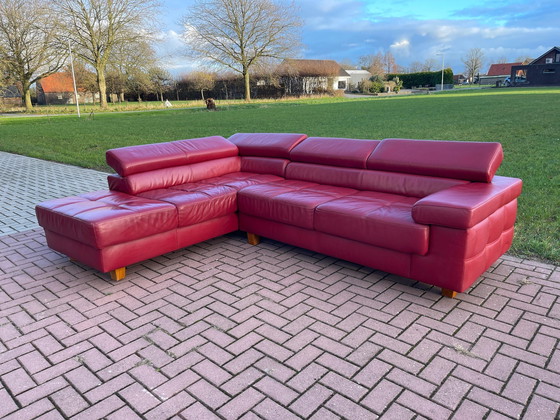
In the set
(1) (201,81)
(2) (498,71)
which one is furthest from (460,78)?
(1) (201,81)

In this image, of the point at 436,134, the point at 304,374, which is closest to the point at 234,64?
the point at 436,134

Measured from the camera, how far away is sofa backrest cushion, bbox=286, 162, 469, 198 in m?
3.71

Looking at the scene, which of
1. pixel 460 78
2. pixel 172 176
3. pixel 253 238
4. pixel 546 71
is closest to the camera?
pixel 253 238

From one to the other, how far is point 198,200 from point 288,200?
0.87 metres

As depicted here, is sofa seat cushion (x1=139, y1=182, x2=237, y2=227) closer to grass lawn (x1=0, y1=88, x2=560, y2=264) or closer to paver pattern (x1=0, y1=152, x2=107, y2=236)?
paver pattern (x1=0, y1=152, x2=107, y2=236)

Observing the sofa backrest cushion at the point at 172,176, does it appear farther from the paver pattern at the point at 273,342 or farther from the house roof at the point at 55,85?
the house roof at the point at 55,85

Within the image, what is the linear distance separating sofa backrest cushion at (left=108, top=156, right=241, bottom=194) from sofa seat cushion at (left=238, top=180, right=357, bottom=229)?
0.88m

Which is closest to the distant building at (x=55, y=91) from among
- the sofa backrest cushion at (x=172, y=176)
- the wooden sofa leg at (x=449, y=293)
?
the sofa backrest cushion at (x=172, y=176)

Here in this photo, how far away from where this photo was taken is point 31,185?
23.9 ft

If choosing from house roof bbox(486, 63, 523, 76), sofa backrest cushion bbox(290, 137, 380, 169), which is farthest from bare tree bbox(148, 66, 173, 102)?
house roof bbox(486, 63, 523, 76)

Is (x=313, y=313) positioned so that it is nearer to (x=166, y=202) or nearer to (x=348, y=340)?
(x=348, y=340)

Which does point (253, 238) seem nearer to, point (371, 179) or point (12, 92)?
point (371, 179)

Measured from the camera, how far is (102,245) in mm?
3279

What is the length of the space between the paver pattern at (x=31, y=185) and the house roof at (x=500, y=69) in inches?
3116
